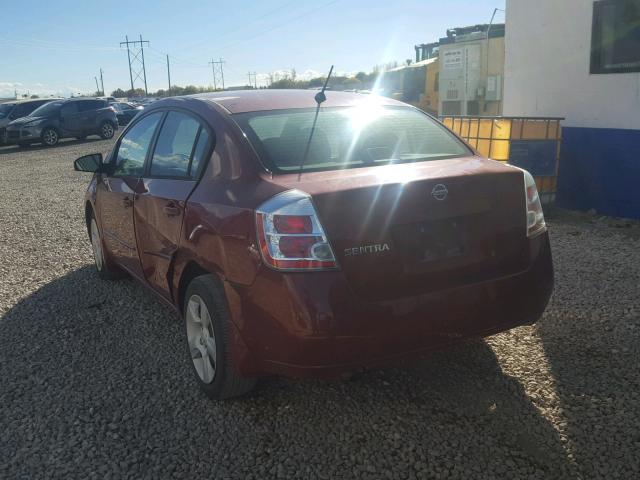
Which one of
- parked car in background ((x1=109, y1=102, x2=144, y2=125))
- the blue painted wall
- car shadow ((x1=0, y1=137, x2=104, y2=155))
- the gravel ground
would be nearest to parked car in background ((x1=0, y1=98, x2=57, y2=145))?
car shadow ((x1=0, y1=137, x2=104, y2=155))

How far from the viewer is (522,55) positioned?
8.15 metres

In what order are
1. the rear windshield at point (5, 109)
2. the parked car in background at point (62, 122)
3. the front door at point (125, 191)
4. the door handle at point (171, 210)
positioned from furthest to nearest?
the rear windshield at point (5, 109)
the parked car in background at point (62, 122)
the front door at point (125, 191)
the door handle at point (171, 210)

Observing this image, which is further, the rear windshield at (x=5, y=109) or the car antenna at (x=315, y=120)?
the rear windshield at (x=5, y=109)

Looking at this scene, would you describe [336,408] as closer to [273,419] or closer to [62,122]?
[273,419]

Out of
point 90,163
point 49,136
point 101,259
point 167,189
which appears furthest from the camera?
point 49,136

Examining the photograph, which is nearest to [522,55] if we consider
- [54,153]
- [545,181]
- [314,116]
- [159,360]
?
[545,181]

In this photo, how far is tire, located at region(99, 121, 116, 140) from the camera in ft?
80.8

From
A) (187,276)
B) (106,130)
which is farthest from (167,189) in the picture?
(106,130)

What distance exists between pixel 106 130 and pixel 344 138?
23.6 metres

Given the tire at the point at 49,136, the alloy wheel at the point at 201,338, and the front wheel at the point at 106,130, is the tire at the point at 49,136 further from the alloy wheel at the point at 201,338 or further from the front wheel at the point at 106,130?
the alloy wheel at the point at 201,338

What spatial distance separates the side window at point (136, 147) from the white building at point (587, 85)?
5355 millimetres

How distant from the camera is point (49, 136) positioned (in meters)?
23.3

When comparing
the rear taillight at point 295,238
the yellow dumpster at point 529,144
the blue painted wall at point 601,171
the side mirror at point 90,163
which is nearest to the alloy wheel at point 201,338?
the rear taillight at point 295,238

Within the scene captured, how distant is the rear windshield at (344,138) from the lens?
A: 316cm
